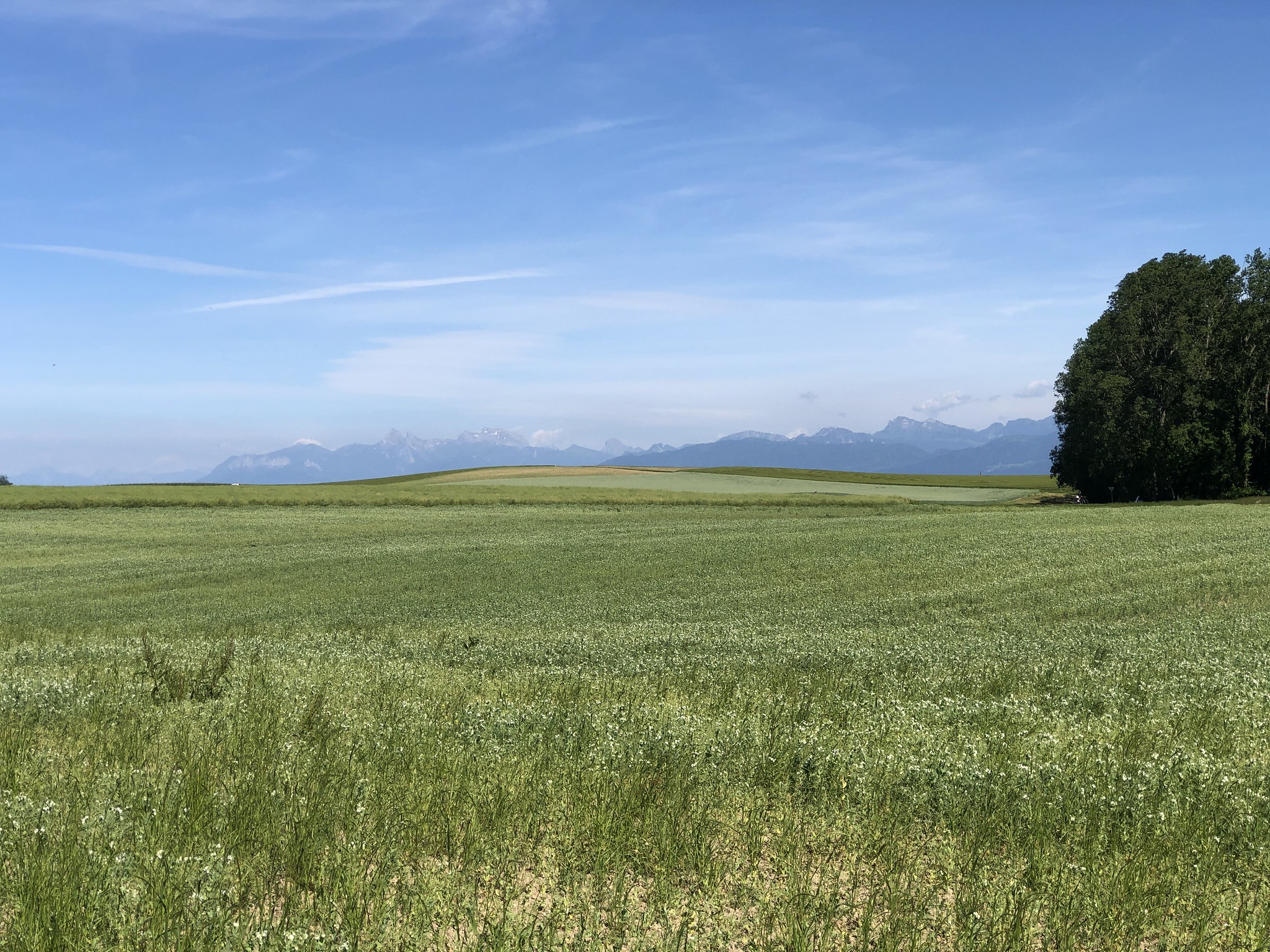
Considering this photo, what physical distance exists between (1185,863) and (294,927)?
6.13m

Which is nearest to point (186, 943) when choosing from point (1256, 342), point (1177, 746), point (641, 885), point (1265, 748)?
point (641, 885)

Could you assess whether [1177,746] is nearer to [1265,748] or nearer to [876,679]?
[1265,748]

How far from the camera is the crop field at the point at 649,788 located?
4820 millimetres

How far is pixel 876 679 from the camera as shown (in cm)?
1295

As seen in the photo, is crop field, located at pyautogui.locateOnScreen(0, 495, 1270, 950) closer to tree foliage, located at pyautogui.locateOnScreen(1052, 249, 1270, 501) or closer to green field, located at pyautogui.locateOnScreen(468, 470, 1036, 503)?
tree foliage, located at pyautogui.locateOnScreen(1052, 249, 1270, 501)

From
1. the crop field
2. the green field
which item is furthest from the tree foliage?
the crop field

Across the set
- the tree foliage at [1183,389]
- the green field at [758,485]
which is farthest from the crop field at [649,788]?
the green field at [758,485]

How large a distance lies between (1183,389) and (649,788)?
259 feet

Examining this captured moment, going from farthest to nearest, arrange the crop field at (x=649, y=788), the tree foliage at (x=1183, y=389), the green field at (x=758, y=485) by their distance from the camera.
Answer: the green field at (x=758, y=485) → the tree foliage at (x=1183, y=389) → the crop field at (x=649, y=788)

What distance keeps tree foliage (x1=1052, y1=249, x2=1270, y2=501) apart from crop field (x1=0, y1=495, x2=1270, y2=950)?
56.3m

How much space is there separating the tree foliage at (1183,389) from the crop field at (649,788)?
56306mm

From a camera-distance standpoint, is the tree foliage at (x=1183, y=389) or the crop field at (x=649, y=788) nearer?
the crop field at (x=649, y=788)

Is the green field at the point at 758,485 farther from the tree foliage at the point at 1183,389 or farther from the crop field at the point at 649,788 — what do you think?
the crop field at the point at 649,788

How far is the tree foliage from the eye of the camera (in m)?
67.5
